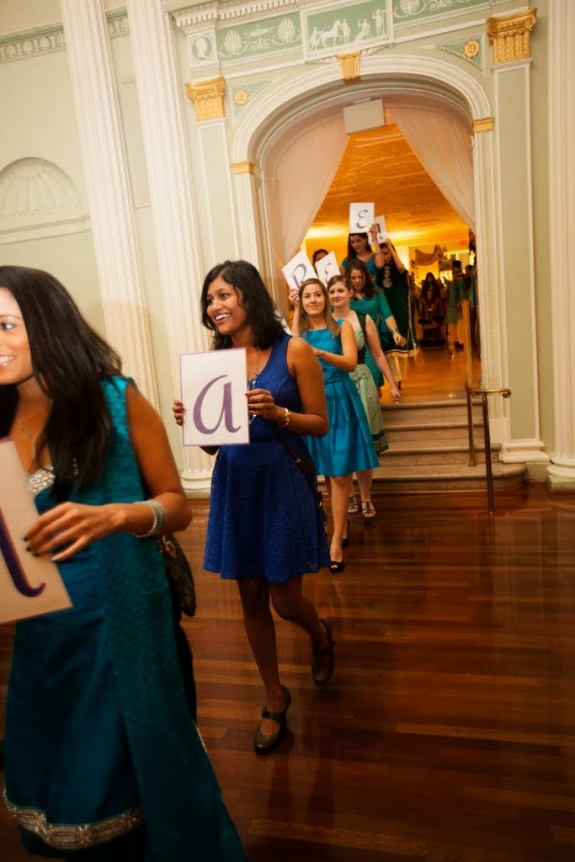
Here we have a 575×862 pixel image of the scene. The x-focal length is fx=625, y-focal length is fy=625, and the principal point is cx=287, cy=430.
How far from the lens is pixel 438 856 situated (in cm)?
175

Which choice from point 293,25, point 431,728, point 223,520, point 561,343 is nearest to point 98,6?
point 293,25

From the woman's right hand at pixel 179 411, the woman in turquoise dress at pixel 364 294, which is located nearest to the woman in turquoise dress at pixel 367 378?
the woman in turquoise dress at pixel 364 294

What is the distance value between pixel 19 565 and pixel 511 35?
5471 millimetres

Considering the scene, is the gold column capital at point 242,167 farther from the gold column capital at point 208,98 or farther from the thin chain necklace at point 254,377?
the thin chain necklace at point 254,377

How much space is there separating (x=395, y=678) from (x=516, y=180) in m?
4.12

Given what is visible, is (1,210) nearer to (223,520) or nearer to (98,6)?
(98,6)

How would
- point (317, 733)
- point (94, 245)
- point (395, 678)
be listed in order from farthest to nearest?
Result: point (94, 245) < point (395, 678) < point (317, 733)

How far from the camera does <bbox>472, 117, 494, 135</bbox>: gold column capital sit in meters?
5.01

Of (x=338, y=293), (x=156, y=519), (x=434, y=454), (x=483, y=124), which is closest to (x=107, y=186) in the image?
(x=338, y=293)

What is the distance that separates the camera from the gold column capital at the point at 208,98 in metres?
5.45

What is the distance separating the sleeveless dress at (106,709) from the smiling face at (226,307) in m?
0.87

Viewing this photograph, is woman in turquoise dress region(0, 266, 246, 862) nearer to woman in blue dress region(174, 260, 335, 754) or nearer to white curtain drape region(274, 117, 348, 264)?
woman in blue dress region(174, 260, 335, 754)

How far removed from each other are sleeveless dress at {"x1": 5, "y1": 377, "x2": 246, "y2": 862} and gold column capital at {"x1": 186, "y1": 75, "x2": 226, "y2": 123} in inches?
197

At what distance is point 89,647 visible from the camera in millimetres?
1199
